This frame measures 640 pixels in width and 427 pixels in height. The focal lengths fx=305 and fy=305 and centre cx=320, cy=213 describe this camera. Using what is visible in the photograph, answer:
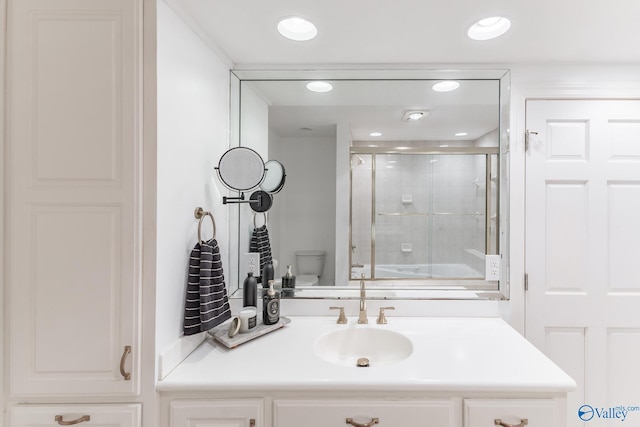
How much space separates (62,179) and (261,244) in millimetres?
910

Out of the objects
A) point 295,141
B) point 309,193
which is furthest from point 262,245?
point 295,141

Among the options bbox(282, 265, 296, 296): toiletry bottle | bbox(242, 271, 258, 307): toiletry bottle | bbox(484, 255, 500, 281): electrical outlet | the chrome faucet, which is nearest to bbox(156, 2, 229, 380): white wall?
bbox(242, 271, 258, 307): toiletry bottle

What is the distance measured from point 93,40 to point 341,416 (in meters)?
1.50

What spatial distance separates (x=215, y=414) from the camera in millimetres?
1050

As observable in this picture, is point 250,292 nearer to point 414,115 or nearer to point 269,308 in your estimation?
point 269,308

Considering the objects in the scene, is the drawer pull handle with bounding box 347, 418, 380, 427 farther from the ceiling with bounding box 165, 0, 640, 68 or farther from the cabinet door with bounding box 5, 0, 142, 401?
the ceiling with bounding box 165, 0, 640, 68

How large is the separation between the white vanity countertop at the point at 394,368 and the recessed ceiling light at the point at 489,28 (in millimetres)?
1330

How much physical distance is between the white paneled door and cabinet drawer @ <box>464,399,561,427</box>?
2.09 ft

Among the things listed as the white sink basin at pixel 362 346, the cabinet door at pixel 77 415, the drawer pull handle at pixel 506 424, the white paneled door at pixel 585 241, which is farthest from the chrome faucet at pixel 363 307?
the cabinet door at pixel 77 415

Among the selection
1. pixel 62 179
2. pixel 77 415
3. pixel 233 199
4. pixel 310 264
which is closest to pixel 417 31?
pixel 233 199

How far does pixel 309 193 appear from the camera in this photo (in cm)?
169

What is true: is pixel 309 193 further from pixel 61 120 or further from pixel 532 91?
pixel 532 91

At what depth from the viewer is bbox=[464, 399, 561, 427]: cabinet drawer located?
1.04m

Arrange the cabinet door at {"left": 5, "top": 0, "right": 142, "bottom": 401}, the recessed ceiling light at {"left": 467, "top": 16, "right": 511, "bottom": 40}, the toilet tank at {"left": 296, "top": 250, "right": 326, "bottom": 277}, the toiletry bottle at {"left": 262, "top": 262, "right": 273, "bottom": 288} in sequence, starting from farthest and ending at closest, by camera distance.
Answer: the toilet tank at {"left": 296, "top": 250, "right": 326, "bottom": 277}
the toiletry bottle at {"left": 262, "top": 262, "right": 273, "bottom": 288}
the recessed ceiling light at {"left": 467, "top": 16, "right": 511, "bottom": 40}
the cabinet door at {"left": 5, "top": 0, "right": 142, "bottom": 401}
